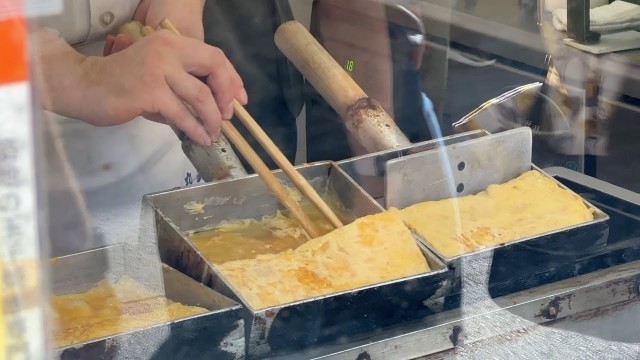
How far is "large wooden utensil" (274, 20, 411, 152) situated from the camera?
1.21m

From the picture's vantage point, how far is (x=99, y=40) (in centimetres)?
103

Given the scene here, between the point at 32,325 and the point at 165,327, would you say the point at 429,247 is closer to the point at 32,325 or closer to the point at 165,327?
the point at 165,327

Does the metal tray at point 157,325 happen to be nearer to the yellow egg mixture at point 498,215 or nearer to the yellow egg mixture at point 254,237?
the yellow egg mixture at point 254,237

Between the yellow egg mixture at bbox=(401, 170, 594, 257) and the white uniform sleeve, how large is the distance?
0.48 m

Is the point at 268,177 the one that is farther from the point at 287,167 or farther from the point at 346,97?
the point at 346,97

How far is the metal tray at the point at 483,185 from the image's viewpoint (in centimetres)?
99

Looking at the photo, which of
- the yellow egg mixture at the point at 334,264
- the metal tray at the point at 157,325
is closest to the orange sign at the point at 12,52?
the metal tray at the point at 157,325

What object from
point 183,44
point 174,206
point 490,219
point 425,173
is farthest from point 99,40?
point 490,219

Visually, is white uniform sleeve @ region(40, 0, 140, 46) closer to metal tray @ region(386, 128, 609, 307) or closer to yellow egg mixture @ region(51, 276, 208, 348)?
yellow egg mixture @ region(51, 276, 208, 348)

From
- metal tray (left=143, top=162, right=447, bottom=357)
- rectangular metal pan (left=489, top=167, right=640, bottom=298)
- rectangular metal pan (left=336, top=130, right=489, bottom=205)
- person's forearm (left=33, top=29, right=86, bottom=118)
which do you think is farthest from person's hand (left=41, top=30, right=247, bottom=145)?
rectangular metal pan (left=489, top=167, right=640, bottom=298)

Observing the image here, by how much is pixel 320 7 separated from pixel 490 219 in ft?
1.84

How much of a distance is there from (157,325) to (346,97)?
0.56 meters

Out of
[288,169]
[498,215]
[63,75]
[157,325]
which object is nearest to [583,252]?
[498,215]

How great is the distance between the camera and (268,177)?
3.59 ft
